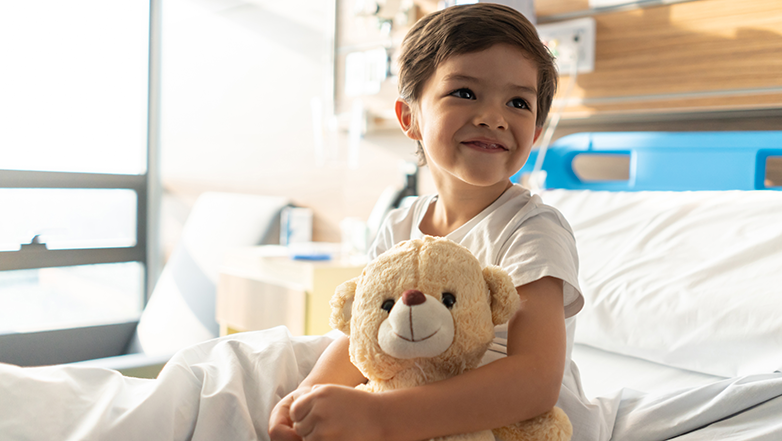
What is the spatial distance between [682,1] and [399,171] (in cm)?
116

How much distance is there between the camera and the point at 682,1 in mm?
1481

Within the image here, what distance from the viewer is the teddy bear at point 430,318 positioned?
56 cm

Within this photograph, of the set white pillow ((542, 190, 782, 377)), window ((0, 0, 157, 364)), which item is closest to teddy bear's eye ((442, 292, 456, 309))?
white pillow ((542, 190, 782, 377))

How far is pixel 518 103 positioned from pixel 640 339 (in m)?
0.56

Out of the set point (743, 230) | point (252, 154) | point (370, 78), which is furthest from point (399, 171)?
point (743, 230)

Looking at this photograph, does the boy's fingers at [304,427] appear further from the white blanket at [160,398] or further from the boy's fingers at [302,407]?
the white blanket at [160,398]

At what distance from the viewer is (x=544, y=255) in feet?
2.36

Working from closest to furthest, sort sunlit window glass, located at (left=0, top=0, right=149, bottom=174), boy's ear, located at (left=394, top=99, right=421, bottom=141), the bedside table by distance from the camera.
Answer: boy's ear, located at (left=394, top=99, right=421, bottom=141)
the bedside table
sunlit window glass, located at (left=0, top=0, right=149, bottom=174)

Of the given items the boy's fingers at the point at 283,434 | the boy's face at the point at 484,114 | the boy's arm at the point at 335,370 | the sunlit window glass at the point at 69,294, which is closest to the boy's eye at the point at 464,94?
the boy's face at the point at 484,114

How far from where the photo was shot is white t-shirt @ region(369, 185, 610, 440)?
2.35 ft

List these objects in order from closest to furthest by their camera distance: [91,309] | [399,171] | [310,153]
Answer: [399,171] → [310,153] → [91,309]

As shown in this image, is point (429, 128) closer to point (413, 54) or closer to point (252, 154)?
point (413, 54)

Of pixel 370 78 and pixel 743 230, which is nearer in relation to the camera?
pixel 743 230

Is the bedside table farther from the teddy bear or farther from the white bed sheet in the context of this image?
the teddy bear
